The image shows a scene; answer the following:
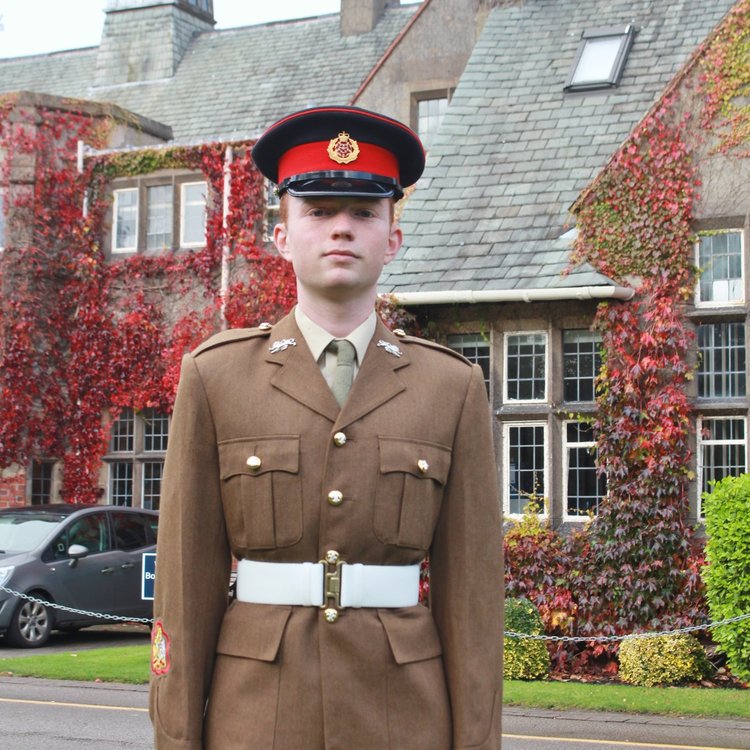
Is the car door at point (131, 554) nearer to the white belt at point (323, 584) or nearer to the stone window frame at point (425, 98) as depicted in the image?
the stone window frame at point (425, 98)

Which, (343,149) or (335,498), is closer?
(335,498)

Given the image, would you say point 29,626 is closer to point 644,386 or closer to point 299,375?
point 644,386

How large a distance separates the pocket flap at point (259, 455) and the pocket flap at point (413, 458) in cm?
22

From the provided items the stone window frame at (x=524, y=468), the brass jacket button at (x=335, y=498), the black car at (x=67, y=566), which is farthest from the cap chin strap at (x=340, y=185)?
the black car at (x=67, y=566)

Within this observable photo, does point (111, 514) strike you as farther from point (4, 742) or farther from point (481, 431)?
point (481, 431)

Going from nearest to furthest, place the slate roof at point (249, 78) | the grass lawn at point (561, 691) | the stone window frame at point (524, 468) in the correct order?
the grass lawn at point (561, 691) → the stone window frame at point (524, 468) → the slate roof at point (249, 78)

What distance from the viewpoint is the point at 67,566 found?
16.5 metres

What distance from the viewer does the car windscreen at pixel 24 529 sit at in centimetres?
1644

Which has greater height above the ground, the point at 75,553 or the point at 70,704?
the point at 75,553

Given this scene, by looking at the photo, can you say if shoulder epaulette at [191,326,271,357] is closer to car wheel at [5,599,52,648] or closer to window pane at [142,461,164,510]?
car wheel at [5,599,52,648]

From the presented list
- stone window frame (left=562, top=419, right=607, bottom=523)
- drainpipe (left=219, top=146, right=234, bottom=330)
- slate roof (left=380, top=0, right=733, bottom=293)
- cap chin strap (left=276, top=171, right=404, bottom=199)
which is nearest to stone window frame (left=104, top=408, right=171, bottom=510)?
drainpipe (left=219, top=146, right=234, bottom=330)

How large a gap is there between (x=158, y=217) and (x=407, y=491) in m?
18.9

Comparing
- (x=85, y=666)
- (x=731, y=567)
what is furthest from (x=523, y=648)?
(x=85, y=666)

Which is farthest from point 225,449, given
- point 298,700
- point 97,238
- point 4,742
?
point 97,238
